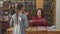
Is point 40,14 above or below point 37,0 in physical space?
below

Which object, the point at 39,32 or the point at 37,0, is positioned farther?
the point at 37,0

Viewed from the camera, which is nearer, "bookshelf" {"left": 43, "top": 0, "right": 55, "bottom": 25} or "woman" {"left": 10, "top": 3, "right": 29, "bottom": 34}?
"woman" {"left": 10, "top": 3, "right": 29, "bottom": 34}

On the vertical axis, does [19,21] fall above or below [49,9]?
below

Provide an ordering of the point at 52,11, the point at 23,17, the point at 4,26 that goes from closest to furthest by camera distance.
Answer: the point at 23,17 < the point at 4,26 < the point at 52,11

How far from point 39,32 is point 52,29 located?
388 millimetres

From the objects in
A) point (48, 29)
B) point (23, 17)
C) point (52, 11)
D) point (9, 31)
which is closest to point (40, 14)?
point (48, 29)

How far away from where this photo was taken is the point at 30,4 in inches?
326

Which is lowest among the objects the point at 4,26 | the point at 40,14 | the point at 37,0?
the point at 4,26

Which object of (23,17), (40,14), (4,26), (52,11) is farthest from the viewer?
(52,11)

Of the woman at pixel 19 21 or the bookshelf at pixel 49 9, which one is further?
the bookshelf at pixel 49 9

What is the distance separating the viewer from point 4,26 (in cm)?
677

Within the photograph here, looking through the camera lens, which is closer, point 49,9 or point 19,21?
point 19,21

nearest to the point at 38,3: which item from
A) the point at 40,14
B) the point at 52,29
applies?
the point at 40,14

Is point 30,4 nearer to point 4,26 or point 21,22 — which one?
point 4,26
